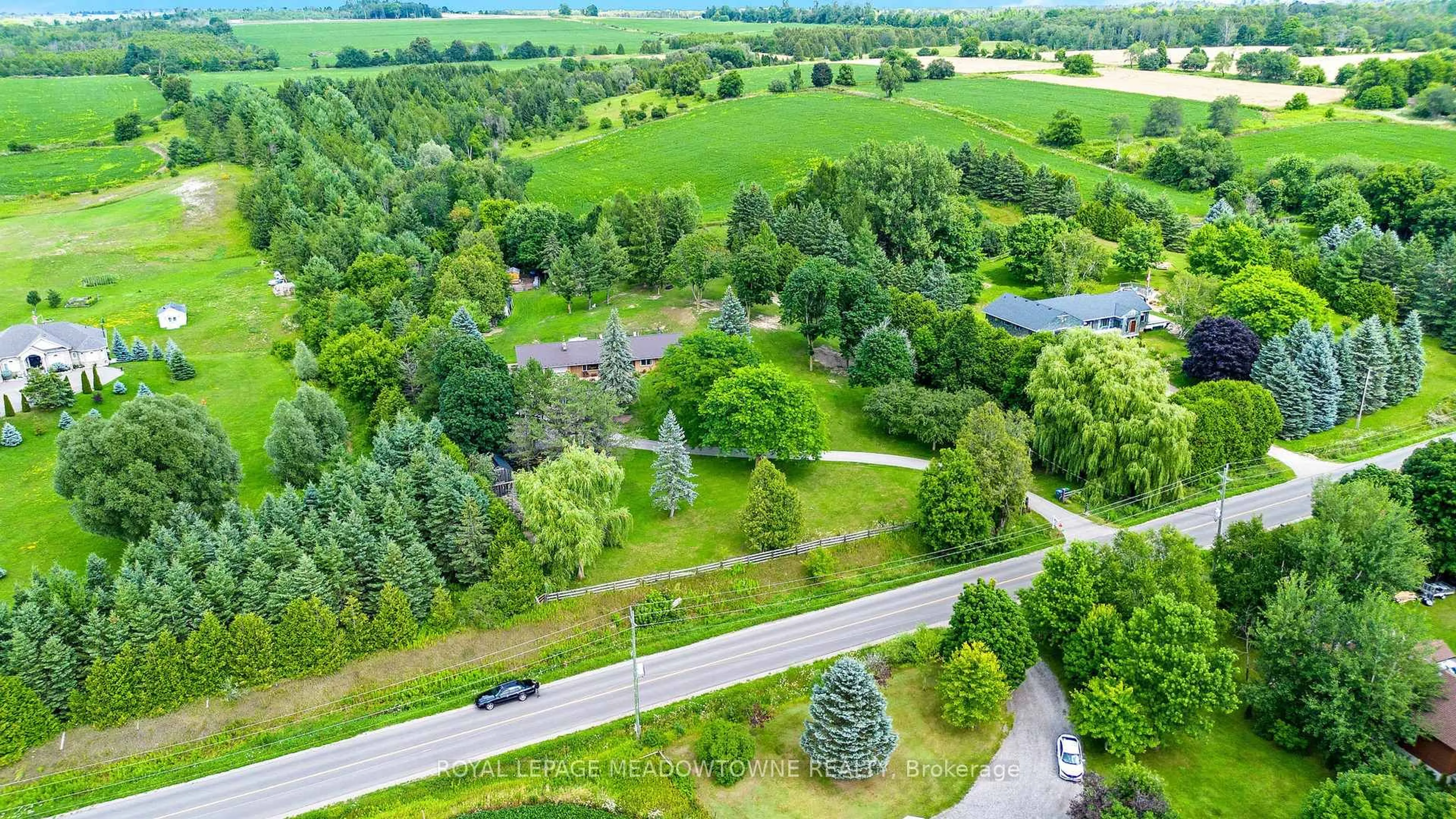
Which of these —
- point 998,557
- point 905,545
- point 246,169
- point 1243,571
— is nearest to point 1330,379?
point 1243,571

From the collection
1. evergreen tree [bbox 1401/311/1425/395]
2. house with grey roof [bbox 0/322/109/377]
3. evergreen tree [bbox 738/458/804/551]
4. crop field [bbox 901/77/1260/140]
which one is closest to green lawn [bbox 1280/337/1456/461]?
evergreen tree [bbox 1401/311/1425/395]

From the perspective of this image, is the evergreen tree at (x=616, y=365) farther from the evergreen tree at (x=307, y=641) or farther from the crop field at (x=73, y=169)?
the crop field at (x=73, y=169)

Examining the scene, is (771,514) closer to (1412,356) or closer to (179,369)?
(1412,356)

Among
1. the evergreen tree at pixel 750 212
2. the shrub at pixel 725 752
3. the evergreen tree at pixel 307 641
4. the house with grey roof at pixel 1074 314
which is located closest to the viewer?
the shrub at pixel 725 752

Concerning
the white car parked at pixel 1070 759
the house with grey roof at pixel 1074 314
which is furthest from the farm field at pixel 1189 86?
the white car parked at pixel 1070 759

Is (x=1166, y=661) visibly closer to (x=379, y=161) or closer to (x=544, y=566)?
(x=544, y=566)

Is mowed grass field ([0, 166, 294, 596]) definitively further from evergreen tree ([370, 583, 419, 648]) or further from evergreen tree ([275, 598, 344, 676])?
evergreen tree ([370, 583, 419, 648])
